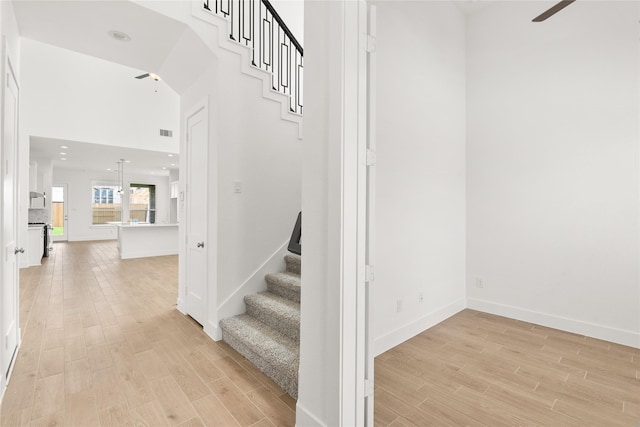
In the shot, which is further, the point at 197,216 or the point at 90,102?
the point at 90,102

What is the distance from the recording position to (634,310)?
2.82 m

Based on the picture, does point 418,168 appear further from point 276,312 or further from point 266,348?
point 266,348

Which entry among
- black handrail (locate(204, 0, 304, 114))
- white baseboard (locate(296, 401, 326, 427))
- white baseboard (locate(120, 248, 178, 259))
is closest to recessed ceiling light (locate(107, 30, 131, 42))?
black handrail (locate(204, 0, 304, 114))

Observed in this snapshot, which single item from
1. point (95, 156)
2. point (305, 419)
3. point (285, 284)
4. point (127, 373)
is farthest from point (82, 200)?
point (305, 419)

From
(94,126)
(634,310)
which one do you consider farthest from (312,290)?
(94,126)

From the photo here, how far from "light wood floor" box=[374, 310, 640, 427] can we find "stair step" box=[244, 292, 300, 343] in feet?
2.51

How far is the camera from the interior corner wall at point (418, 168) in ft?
8.93

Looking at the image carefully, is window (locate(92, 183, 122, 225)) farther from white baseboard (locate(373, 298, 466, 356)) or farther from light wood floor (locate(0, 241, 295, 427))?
white baseboard (locate(373, 298, 466, 356))

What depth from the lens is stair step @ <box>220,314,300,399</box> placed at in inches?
84.0

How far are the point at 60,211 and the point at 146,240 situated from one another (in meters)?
6.92

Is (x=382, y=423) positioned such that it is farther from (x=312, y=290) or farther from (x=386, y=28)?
(x=386, y=28)

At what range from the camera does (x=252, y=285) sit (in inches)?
126

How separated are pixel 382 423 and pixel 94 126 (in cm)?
852

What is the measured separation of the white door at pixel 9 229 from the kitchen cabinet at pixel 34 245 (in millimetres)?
5358
